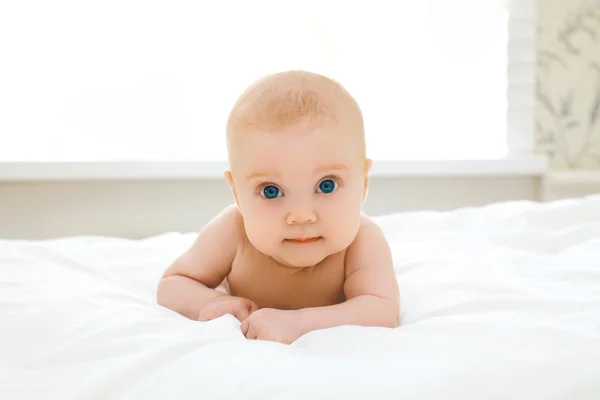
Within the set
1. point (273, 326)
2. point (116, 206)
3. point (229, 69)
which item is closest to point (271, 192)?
point (273, 326)

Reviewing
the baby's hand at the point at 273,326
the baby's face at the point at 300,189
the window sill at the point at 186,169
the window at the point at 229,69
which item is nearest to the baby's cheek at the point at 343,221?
the baby's face at the point at 300,189

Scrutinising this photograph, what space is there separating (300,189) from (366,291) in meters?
0.19

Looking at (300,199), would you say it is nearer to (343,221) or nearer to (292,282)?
(343,221)

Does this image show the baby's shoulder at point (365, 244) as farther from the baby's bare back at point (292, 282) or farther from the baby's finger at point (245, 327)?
the baby's finger at point (245, 327)

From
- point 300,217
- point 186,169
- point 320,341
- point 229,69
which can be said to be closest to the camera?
point 320,341

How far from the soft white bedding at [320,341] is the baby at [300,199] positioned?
0.05 meters

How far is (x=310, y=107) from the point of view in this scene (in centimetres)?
74

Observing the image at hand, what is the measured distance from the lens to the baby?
74 centimetres

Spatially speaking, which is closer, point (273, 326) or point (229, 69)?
point (273, 326)

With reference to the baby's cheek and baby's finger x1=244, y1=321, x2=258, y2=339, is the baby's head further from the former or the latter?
baby's finger x1=244, y1=321, x2=258, y2=339

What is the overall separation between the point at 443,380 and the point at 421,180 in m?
1.90

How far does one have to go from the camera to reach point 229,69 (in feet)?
7.63

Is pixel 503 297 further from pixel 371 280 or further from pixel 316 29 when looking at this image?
pixel 316 29

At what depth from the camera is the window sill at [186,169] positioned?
6.58ft
